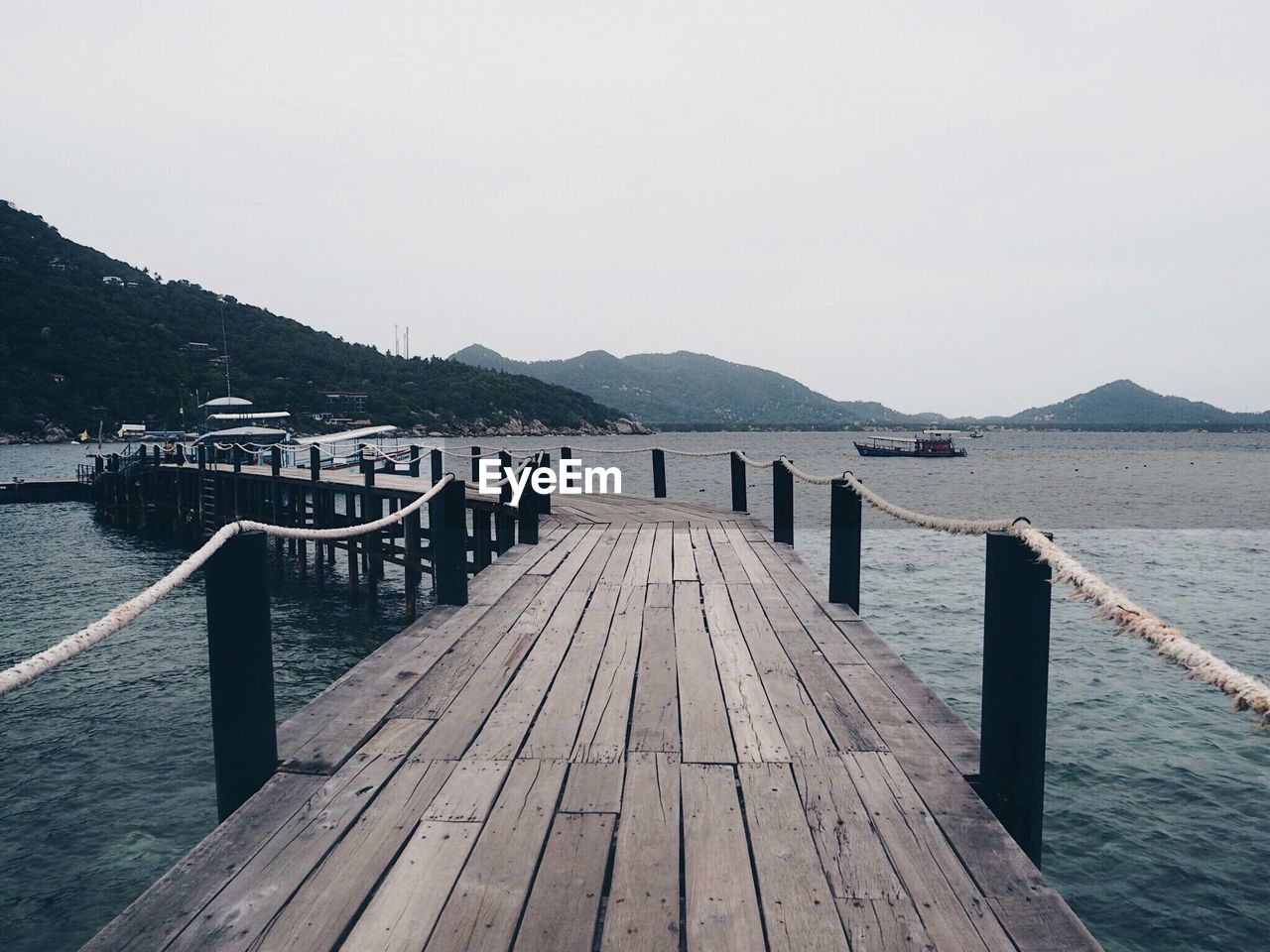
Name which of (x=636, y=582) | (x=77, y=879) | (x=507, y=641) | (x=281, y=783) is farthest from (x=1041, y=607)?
(x=77, y=879)

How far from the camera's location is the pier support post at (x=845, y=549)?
5.70 m

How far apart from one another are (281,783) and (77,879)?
5341 mm

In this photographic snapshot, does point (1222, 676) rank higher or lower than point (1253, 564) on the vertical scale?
higher

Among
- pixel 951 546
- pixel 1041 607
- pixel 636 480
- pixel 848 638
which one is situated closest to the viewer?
pixel 1041 607

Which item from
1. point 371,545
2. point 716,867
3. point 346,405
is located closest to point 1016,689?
point 716,867

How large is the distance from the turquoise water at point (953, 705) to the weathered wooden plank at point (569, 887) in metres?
4.87

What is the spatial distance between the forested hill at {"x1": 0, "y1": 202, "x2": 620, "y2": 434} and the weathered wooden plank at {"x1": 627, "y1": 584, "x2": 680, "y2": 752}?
9829 centimetres

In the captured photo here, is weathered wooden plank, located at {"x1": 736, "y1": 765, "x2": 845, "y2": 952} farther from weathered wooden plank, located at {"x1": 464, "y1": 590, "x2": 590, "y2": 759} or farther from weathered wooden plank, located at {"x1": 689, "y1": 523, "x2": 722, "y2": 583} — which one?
weathered wooden plank, located at {"x1": 689, "y1": 523, "x2": 722, "y2": 583}

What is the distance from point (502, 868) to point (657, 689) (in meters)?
1.76

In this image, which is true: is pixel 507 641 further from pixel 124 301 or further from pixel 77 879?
pixel 124 301

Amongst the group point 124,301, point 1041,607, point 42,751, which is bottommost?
point 42,751

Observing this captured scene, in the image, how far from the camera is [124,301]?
110312 millimetres

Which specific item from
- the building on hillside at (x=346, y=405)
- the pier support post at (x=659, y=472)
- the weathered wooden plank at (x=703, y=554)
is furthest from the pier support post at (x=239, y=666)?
the building on hillside at (x=346, y=405)

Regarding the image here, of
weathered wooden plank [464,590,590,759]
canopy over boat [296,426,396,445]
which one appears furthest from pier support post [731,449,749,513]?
canopy over boat [296,426,396,445]
